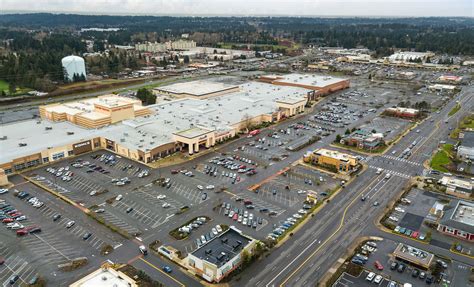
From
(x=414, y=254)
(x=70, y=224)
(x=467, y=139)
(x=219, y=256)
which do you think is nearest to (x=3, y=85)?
(x=70, y=224)

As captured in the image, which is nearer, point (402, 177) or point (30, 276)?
point (30, 276)

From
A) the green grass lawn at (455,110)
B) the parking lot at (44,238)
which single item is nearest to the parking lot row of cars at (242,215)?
the parking lot at (44,238)

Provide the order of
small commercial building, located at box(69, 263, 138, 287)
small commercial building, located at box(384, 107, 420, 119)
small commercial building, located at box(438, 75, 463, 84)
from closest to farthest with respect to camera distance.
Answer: small commercial building, located at box(69, 263, 138, 287) → small commercial building, located at box(384, 107, 420, 119) → small commercial building, located at box(438, 75, 463, 84)

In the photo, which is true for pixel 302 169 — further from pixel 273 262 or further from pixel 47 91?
pixel 47 91

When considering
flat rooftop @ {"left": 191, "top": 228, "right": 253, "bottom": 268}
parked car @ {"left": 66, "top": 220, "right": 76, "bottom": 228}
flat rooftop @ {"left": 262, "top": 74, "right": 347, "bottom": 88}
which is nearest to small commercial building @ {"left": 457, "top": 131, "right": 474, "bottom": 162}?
flat rooftop @ {"left": 191, "top": 228, "right": 253, "bottom": 268}

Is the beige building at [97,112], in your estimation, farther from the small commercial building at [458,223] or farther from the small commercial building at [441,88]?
the small commercial building at [441,88]

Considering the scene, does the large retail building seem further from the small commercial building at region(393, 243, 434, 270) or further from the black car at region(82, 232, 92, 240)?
the small commercial building at region(393, 243, 434, 270)

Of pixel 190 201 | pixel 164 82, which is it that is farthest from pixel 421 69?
pixel 190 201
